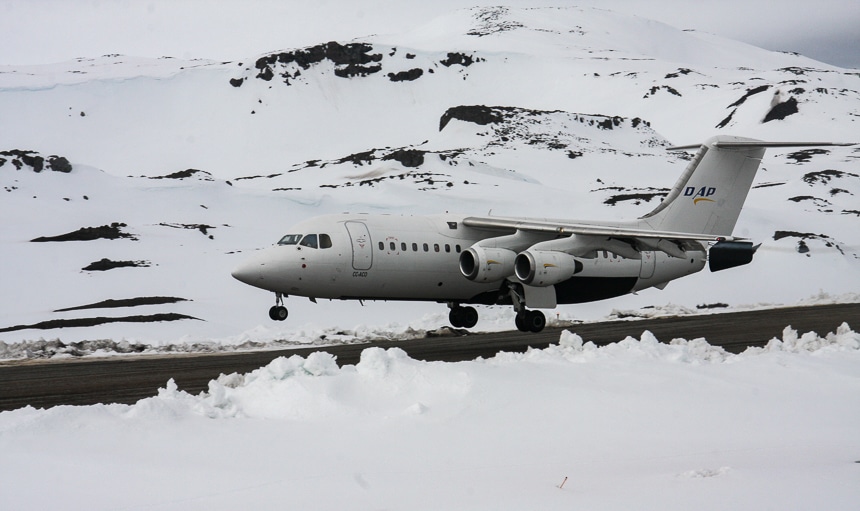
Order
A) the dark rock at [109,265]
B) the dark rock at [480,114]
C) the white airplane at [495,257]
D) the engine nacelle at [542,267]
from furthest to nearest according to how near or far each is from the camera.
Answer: the dark rock at [480,114]
the dark rock at [109,265]
the engine nacelle at [542,267]
the white airplane at [495,257]

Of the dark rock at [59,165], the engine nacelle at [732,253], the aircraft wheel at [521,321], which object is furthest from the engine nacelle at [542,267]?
the dark rock at [59,165]

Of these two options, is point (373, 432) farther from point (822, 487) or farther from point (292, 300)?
point (292, 300)

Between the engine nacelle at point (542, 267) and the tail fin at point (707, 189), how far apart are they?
5.54 metres

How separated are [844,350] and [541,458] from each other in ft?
34.9

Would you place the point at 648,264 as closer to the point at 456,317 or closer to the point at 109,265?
the point at 456,317

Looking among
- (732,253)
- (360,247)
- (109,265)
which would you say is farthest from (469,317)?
(109,265)

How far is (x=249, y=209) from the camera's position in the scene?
74000mm

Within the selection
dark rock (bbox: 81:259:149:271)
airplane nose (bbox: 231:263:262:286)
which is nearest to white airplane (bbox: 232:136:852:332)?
airplane nose (bbox: 231:263:262:286)

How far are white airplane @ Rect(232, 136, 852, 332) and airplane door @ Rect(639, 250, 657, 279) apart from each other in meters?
0.04

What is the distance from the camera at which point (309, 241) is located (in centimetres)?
2636

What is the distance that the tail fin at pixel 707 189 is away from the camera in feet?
104

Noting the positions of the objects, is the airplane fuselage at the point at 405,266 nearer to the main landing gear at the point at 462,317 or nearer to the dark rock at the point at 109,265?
the main landing gear at the point at 462,317

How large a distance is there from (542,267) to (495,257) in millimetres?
1423

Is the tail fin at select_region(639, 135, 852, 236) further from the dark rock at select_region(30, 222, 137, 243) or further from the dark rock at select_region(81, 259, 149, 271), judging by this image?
the dark rock at select_region(30, 222, 137, 243)
